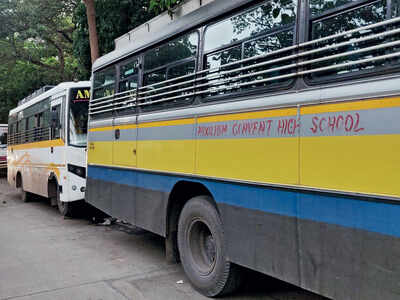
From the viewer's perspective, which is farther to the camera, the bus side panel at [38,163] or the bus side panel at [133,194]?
the bus side panel at [38,163]

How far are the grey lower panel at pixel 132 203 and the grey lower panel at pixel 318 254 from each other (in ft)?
4.70

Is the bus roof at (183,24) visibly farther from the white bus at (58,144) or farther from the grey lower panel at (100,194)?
the white bus at (58,144)

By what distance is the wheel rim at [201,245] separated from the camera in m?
5.02

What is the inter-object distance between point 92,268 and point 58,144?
15.3ft

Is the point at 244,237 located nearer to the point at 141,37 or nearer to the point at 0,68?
the point at 141,37

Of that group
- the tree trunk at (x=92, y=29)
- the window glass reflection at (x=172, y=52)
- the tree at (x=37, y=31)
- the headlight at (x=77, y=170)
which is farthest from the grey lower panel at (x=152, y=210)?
the tree at (x=37, y=31)

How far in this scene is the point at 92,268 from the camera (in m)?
6.07

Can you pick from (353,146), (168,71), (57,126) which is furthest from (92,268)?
(57,126)

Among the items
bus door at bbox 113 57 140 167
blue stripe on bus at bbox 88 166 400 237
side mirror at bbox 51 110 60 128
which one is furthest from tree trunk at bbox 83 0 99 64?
blue stripe on bus at bbox 88 166 400 237

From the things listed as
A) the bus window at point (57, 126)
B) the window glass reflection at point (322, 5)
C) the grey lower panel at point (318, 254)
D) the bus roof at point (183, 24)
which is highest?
the bus roof at point (183, 24)

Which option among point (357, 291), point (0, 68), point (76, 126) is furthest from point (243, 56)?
point (0, 68)

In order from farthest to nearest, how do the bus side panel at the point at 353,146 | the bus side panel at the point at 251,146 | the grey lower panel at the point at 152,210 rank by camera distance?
the grey lower panel at the point at 152,210 < the bus side panel at the point at 251,146 < the bus side panel at the point at 353,146

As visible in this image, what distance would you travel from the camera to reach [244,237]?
13.6 ft

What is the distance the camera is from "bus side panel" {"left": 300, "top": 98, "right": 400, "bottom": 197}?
284 centimetres
